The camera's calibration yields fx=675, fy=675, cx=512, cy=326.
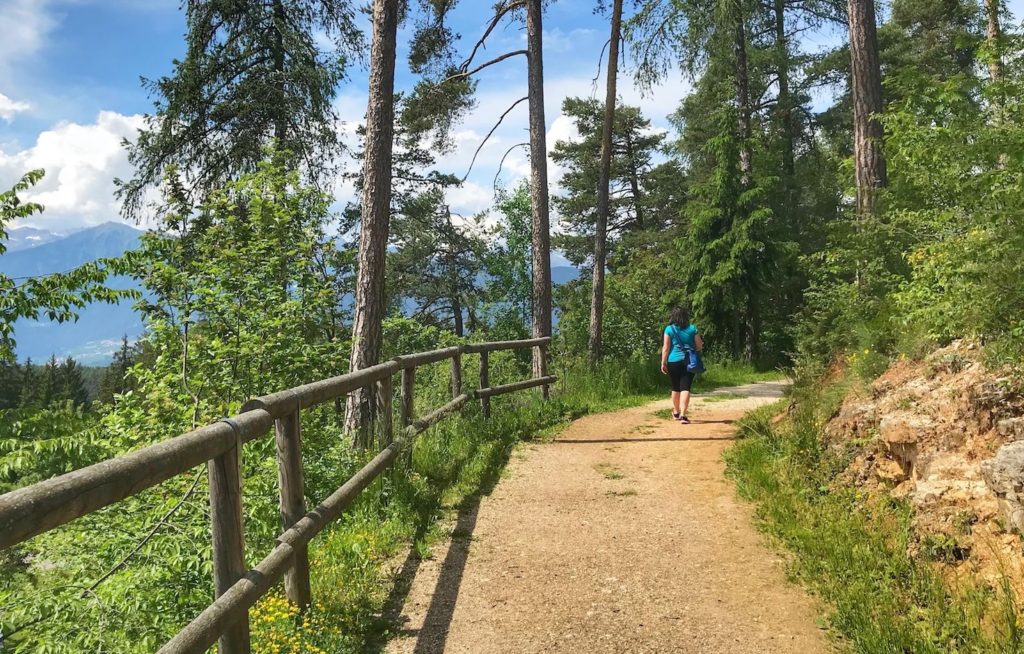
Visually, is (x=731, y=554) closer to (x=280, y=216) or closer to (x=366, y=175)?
(x=280, y=216)

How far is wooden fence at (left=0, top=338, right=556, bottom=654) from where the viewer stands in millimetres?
1878

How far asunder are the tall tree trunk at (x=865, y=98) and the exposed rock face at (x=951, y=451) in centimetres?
457

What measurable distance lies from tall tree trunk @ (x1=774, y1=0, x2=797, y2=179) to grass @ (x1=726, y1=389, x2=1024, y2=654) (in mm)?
19603

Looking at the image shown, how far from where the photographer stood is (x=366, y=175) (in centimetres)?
851

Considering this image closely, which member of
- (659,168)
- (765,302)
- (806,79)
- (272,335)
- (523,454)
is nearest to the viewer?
(272,335)

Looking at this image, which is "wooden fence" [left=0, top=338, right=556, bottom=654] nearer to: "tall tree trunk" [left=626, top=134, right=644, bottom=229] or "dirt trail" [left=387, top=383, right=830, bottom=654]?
"dirt trail" [left=387, top=383, right=830, bottom=654]

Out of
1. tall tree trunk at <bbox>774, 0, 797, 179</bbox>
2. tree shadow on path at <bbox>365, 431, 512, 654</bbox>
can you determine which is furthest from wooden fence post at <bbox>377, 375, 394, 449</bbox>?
tall tree trunk at <bbox>774, 0, 797, 179</bbox>

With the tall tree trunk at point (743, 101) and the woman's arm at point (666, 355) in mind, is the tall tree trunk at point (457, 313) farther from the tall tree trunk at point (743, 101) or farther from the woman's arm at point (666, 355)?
the woman's arm at point (666, 355)

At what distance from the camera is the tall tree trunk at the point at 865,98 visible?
9539 millimetres

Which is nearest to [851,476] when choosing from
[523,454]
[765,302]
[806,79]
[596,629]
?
[596,629]

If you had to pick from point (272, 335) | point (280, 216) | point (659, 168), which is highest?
point (659, 168)

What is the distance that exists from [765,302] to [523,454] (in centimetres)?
1580

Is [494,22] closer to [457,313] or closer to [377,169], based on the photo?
[377,169]

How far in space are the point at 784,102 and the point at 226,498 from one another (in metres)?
26.9
